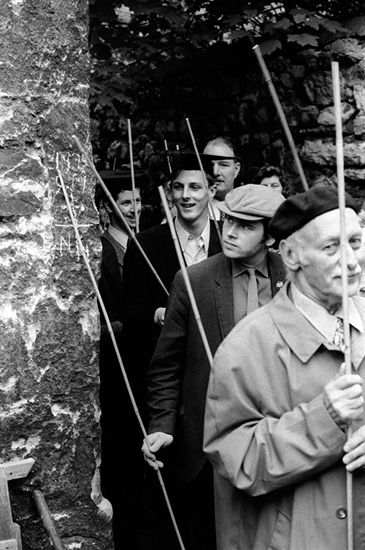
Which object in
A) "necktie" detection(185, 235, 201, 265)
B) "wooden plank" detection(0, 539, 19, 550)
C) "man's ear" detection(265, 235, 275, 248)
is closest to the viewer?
"wooden plank" detection(0, 539, 19, 550)

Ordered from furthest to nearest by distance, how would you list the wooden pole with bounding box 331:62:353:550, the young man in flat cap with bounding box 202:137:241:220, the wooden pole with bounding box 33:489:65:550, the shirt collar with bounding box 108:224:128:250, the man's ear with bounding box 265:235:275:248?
the young man in flat cap with bounding box 202:137:241:220
the shirt collar with bounding box 108:224:128:250
the man's ear with bounding box 265:235:275:248
the wooden pole with bounding box 33:489:65:550
the wooden pole with bounding box 331:62:353:550

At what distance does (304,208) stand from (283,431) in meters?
0.50

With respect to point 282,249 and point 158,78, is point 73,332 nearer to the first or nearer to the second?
point 282,249

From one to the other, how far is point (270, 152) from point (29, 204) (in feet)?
12.3

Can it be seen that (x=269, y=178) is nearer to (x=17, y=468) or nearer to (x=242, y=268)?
(x=242, y=268)

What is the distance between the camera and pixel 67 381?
3006mm

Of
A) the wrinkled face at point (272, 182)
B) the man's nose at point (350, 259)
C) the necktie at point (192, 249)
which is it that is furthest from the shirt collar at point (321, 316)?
the wrinkled face at point (272, 182)

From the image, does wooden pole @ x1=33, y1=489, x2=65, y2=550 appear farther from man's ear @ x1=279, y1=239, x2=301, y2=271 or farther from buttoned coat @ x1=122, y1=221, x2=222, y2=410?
man's ear @ x1=279, y1=239, x2=301, y2=271

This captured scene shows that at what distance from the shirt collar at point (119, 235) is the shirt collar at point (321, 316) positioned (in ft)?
8.10

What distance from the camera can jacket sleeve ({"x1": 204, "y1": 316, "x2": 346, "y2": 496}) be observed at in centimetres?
202

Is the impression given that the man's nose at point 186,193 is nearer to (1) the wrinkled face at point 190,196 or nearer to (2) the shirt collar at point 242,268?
(1) the wrinkled face at point 190,196

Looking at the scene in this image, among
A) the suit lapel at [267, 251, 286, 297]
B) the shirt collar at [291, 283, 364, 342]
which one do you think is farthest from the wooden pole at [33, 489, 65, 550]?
the shirt collar at [291, 283, 364, 342]

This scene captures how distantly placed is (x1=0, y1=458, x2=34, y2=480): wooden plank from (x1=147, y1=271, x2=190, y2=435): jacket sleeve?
0.43 meters

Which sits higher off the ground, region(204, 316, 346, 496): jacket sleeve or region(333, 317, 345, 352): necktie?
region(333, 317, 345, 352): necktie
